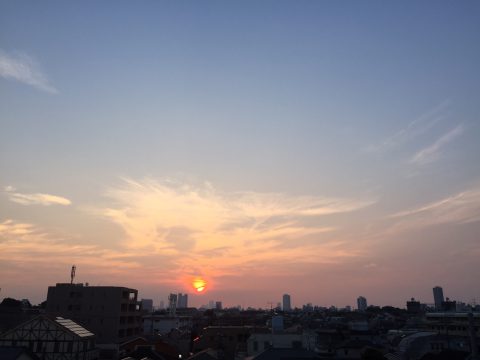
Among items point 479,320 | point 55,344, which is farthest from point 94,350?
point 479,320

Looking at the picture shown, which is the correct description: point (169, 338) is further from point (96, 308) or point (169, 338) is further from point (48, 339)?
point (48, 339)

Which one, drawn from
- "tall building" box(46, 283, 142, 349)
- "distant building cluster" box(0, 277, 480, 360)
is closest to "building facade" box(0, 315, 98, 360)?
"distant building cluster" box(0, 277, 480, 360)

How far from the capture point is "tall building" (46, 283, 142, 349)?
79.4 m

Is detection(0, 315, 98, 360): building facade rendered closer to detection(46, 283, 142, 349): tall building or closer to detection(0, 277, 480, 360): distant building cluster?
detection(0, 277, 480, 360): distant building cluster

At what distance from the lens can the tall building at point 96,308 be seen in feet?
261

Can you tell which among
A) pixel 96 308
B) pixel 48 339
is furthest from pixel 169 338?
pixel 48 339

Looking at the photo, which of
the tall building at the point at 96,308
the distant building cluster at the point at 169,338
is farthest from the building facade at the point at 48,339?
the tall building at the point at 96,308

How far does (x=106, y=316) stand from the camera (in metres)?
80.3

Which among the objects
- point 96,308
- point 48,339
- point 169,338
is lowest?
point 169,338

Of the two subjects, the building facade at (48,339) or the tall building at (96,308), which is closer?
the building facade at (48,339)

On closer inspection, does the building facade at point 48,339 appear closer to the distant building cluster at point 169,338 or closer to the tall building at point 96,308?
the distant building cluster at point 169,338

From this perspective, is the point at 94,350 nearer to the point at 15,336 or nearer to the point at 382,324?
the point at 15,336

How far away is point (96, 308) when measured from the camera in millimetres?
81000

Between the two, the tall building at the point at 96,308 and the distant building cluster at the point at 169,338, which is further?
the tall building at the point at 96,308
